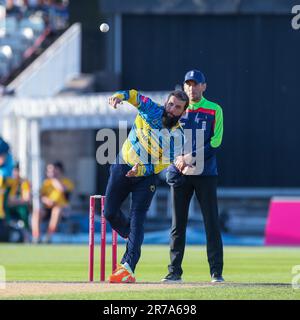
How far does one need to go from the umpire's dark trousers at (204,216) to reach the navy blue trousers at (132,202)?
0.41 m

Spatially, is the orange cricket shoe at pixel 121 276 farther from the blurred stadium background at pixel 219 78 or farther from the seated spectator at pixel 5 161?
the blurred stadium background at pixel 219 78

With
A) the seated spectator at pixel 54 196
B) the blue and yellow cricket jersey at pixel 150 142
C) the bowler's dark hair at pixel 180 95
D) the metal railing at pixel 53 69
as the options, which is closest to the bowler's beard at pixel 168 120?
the blue and yellow cricket jersey at pixel 150 142

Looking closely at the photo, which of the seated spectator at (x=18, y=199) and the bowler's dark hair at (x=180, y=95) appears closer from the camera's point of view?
the bowler's dark hair at (x=180, y=95)

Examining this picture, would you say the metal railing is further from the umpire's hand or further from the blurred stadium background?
the umpire's hand

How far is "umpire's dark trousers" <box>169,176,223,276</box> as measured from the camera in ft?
41.1

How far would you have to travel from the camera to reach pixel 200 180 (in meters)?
12.5

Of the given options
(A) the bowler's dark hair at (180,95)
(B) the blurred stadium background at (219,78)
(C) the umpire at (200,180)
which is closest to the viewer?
(A) the bowler's dark hair at (180,95)

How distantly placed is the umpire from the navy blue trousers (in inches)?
14.9

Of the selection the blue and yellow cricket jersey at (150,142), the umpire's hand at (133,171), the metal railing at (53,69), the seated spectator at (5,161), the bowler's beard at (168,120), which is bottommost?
the seated spectator at (5,161)

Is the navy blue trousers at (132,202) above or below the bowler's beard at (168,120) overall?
below

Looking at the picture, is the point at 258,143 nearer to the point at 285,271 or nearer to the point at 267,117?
the point at 267,117

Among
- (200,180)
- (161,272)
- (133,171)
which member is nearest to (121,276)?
(133,171)

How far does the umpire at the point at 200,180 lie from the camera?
40.8 feet

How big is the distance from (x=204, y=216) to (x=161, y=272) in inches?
117
